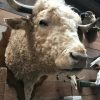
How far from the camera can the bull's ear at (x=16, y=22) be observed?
179 centimetres

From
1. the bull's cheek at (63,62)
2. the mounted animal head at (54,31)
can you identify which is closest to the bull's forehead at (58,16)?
the mounted animal head at (54,31)

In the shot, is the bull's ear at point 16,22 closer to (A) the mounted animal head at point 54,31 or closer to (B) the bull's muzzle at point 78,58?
(A) the mounted animal head at point 54,31

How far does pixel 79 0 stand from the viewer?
131 inches

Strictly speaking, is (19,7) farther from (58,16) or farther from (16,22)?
(58,16)

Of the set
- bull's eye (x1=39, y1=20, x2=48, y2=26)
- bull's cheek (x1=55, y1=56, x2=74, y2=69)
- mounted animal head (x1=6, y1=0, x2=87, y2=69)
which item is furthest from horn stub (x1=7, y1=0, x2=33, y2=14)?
bull's cheek (x1=55, y1=56, x2=74, y2=69)

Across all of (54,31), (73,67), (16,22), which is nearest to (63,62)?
(73,67)

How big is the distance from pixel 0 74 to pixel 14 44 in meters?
0.24

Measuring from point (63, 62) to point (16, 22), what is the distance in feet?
1.45

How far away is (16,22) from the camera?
5.93 feet

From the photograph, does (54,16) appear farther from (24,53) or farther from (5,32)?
(5,32)

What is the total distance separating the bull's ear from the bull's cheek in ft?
1.19

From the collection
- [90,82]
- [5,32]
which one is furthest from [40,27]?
[90,82]

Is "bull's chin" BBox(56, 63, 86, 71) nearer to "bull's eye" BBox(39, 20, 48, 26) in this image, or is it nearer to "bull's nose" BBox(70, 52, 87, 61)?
"bull's nose" BBox(70, 52, 87, 61)

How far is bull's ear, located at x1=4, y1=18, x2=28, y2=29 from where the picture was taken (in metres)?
1.79
